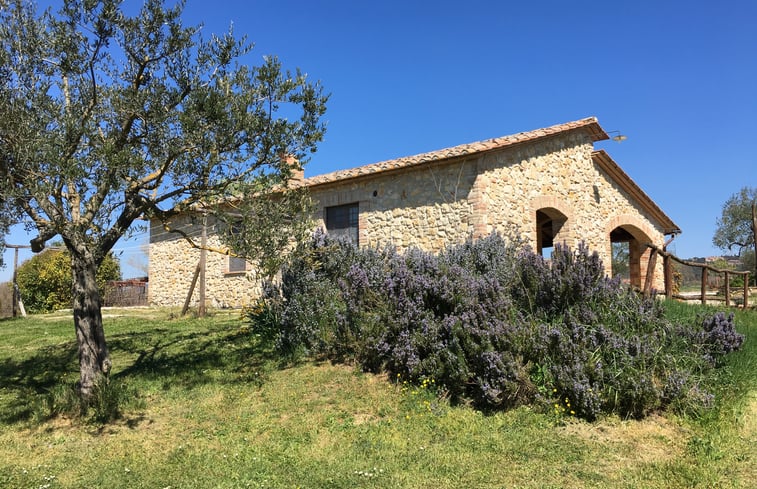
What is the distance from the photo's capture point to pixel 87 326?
6.13 m

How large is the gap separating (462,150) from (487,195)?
3.47 ft

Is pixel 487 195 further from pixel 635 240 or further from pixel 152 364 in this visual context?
pixel 635 240

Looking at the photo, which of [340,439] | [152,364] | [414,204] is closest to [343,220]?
[414,204]

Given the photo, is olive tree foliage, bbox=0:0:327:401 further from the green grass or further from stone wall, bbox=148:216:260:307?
stone wall, bbox=148:216:260:307

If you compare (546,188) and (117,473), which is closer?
(117,473)

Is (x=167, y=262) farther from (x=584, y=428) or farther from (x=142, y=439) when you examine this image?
(x=584, y=428)

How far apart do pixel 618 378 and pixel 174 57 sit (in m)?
5.92

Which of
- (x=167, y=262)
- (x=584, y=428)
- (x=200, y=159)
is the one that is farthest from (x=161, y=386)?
(x=167, y=262)

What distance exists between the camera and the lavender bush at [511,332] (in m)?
5.52

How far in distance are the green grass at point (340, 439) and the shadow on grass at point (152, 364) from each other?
45mm

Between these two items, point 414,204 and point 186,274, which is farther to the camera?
point 186,274

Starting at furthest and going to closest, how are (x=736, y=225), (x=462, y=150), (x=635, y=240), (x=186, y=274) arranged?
(x=736, y=225), (x=186, y=274), (x=635, y=240), (x=462, y=150)

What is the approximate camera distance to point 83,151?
568 centimetres

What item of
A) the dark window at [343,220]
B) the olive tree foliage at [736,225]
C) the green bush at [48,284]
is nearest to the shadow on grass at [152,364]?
the dark window at [343,220]
